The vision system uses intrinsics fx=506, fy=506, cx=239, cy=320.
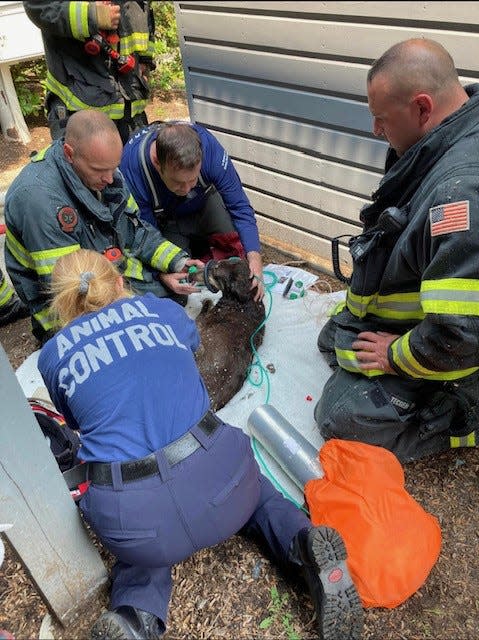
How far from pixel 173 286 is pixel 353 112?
177 centimetres

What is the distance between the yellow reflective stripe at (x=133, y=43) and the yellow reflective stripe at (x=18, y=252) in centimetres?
211

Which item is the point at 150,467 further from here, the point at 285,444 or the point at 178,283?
the point at 178,283

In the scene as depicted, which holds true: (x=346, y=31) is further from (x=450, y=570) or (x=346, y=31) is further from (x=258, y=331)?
(x=450, y=570)

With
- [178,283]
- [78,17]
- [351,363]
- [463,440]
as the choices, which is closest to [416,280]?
[351,363]

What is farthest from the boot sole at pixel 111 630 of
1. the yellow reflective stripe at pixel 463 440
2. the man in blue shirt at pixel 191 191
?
the man in blue shirt at pixel 191 191

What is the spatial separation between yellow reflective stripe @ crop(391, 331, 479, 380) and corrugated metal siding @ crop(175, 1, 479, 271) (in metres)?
1.72

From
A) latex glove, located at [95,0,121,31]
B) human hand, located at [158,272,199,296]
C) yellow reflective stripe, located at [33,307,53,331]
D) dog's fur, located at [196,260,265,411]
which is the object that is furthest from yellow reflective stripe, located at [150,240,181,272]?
latex glove, located at [95,0,121,31]

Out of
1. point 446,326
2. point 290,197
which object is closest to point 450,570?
point 446,326

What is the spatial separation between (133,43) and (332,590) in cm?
433

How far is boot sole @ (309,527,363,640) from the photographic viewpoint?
1.83 meters

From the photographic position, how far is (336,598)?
1.83 m

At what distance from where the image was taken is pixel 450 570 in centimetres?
223

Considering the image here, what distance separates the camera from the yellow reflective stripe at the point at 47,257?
296 centimetres

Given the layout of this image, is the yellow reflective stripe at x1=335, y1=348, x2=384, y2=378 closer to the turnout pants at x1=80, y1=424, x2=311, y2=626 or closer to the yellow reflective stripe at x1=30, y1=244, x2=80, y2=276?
the turnout pants at x1=80, y1=424, x2=311, y2=626
